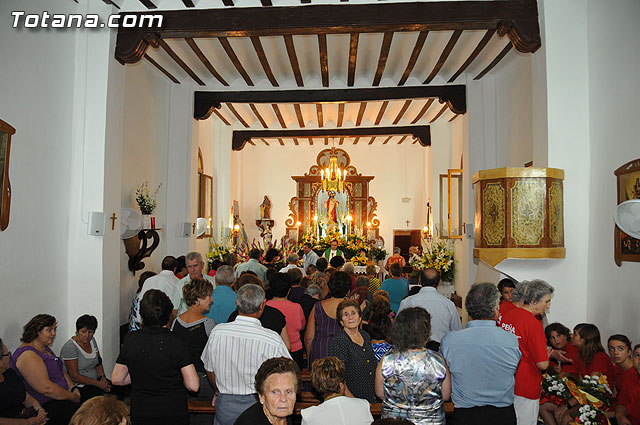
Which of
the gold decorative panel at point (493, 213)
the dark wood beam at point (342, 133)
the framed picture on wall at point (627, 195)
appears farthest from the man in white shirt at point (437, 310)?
the dark wood beam at point (342, 133)

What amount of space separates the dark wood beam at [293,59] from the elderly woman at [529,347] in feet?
18.1

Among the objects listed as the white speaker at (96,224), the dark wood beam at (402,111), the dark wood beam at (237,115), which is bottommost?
the white speaker at (96,224)

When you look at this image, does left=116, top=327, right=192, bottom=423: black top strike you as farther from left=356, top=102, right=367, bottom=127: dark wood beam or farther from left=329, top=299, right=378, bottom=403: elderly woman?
left=356, top=102, right=367, bottom=127: dark wood beam

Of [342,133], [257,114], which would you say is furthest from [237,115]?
[342,133]

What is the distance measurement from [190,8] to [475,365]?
5.72m

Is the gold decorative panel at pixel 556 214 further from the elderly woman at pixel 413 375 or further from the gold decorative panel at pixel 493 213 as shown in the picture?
the elderly woman at pixel 413 375

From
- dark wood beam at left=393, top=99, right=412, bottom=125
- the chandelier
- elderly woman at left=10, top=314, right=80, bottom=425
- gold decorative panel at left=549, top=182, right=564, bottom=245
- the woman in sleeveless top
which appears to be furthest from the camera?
the chandelier

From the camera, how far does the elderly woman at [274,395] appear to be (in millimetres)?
2543

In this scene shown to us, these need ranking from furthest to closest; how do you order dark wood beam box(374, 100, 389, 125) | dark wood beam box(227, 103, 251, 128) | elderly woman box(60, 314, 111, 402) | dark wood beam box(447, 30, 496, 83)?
dark wood beam box(227, 103, 251, 128), dark wood beam box(374, 100, 389, 125), dark wood beam box(447, 30, 496, 83), elderly woman box(60, 314, 111, 402)

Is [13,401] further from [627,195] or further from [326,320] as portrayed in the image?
[627,195]

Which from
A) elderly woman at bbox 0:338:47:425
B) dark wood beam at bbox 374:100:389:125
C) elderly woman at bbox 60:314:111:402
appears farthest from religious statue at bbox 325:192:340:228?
elderly woman at bbox 0:338:47:425

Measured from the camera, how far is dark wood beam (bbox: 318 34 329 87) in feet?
26.5

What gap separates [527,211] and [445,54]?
3926 millimetres

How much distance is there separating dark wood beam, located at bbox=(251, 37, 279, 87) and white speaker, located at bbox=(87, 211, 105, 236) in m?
3.65
